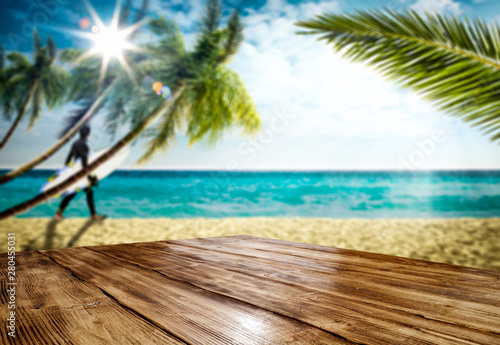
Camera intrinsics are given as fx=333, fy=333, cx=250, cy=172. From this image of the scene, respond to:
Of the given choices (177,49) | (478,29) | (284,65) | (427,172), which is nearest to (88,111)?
(177,49)

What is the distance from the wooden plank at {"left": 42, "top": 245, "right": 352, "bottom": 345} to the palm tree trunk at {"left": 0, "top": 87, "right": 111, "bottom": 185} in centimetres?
378

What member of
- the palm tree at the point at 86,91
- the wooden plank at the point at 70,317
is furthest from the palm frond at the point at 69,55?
the wooden plank at the point at 70,317

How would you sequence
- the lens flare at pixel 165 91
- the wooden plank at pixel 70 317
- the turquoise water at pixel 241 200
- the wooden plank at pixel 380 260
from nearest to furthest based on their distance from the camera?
1. the wooden plank at pixel 70 317
2. the wooden plank at pixel 380 260
3. the lens flare at pixel 165 91
4. the turquoise water at pixel 241 200

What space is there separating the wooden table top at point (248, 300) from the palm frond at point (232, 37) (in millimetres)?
4612

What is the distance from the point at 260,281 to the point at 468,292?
38cm

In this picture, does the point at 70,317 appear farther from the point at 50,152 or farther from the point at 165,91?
the point at 165,91

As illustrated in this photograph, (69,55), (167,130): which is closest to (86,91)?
(69,55)

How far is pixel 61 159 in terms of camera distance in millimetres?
4418

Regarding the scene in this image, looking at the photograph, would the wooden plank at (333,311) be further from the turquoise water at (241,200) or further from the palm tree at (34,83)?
the turquoise water at (241,200)

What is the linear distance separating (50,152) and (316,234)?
367cm

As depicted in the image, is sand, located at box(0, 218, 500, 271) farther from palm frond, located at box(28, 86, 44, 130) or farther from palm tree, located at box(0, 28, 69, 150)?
palm frond, located at box(28, 86, 44, 130)

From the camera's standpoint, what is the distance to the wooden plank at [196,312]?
40 centimetres

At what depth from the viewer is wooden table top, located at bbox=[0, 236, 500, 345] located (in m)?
0.41

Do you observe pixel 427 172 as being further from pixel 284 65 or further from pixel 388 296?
pixel 388 296
